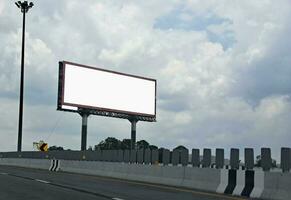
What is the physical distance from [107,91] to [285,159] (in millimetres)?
48891

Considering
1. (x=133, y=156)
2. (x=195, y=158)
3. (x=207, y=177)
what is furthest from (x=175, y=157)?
(x=133, y=156)

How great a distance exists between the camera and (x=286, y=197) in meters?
17.1

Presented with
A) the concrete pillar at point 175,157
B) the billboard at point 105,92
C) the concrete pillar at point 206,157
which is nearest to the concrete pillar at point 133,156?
the concrete pillar at point 175,157

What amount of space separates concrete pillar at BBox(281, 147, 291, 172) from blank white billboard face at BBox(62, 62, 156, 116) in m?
44.4

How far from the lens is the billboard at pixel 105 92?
205 feet

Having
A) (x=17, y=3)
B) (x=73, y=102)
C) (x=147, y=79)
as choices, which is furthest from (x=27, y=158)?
(x=147, y=79)

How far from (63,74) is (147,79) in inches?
515

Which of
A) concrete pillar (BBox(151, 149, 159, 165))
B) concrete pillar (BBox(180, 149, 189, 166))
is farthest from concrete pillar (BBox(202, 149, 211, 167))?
concrete pillar (BBox(151, 149, 159, 165))

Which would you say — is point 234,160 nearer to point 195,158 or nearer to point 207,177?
point 207,177

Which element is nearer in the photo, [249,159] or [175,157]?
[249,159]

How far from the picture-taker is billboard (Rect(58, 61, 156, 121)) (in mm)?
62344

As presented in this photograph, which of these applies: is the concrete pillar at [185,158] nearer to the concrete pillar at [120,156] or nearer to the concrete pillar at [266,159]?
the concrete pillar at [266,159]

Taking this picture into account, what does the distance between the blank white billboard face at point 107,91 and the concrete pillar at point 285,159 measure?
146 feet

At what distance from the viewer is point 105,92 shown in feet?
218
